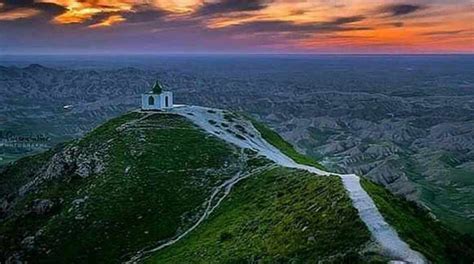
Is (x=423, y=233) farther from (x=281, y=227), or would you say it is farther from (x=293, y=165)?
(x=293, y=165)

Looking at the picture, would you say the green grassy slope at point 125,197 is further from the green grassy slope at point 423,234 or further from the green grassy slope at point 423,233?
the green grassy slope at point 423,234

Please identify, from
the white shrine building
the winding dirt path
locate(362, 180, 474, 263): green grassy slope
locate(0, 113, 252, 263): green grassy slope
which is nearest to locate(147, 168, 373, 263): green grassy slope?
the winding dirt path

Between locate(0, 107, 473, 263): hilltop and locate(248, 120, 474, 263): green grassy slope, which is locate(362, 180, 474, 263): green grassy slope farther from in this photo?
locate(0, 107, 473, 263): hilltop

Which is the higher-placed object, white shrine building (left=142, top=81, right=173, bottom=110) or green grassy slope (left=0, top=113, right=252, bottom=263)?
white shrine building (left=142, top=81, right=173, bottom=110)

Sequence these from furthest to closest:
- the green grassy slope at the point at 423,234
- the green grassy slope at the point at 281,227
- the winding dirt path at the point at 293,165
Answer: the green grassy slope at the point at 281,227
the green grassy slope at the point at 423,234
the winding dirt path at the point at 293,165

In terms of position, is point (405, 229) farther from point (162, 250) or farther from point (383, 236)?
point (162, 250)

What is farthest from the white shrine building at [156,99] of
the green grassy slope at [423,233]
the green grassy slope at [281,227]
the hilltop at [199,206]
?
the green grassy slope at [423,233]
